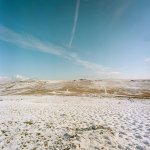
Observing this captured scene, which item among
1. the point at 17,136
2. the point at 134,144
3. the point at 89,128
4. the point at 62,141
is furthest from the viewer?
the point at 89,128

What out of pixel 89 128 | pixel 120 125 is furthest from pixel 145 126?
pixel 89 128

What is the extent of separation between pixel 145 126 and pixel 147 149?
3.62 meters

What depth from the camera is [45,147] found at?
7.82m

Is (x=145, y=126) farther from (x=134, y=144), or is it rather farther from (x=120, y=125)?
(x=134, y=144)

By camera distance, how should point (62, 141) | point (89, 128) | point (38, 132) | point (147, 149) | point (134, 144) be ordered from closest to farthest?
point (147, 149) → point (134, 144) → point (62, 141) → point (38, 132) → point (89, 128)

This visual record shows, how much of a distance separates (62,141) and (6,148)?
2898 millimetres

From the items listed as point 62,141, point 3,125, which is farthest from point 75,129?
point 3,125

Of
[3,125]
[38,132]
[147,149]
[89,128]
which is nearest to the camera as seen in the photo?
[147,149]

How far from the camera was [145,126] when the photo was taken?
10703 millimetres

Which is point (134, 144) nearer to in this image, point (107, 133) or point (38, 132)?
point (107, 133)

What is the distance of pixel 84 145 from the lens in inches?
316

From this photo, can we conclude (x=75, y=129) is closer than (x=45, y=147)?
No

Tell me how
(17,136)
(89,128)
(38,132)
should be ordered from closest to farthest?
(17,136) < (38,132) < (89,128)

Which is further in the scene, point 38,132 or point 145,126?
point 145,126
